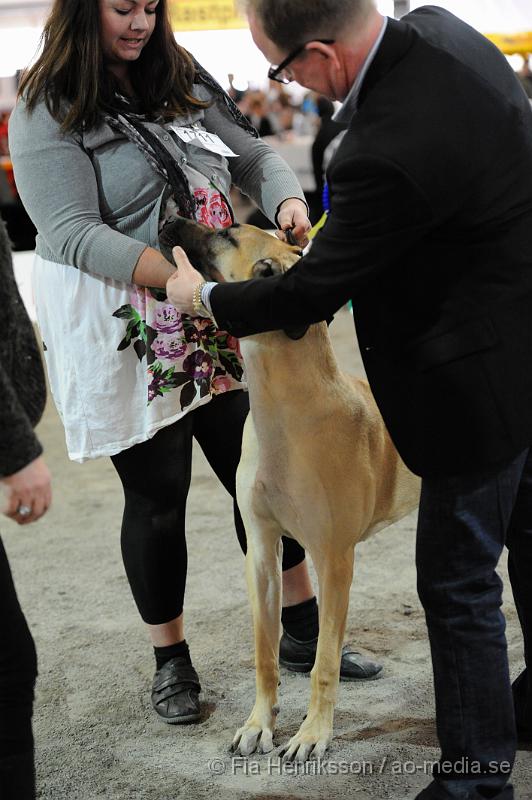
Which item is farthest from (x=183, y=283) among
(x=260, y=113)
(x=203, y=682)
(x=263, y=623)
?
(x=260, y=113)

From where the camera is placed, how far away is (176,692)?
2.59 m

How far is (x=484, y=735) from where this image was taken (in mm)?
1882

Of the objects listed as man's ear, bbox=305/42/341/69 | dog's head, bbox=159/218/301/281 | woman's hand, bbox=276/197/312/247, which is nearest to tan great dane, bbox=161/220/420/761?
dog's head, bbox=159/218/301/281

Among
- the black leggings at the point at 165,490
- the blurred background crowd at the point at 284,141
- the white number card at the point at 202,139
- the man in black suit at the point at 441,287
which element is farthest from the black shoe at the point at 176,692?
the blurred background crowd at the point at 284,141

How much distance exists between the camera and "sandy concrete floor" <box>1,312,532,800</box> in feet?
7.51

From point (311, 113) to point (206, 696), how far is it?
1354cm

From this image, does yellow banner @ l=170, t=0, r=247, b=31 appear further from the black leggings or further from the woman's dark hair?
the black leggings

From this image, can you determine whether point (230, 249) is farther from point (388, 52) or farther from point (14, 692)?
point (14, 692)

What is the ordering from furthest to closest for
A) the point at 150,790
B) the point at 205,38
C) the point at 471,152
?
the point at 205,38 → the point at 150,790 → the point at 471,152

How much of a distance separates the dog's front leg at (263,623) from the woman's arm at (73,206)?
0.70m

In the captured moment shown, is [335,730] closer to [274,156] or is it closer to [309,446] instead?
[309,446]

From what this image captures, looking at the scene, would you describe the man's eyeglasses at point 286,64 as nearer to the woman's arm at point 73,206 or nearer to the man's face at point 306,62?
the man's face at point 306,62

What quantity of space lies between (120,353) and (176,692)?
0.95 metres

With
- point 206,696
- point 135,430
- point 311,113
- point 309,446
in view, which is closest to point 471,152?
point 309,446
